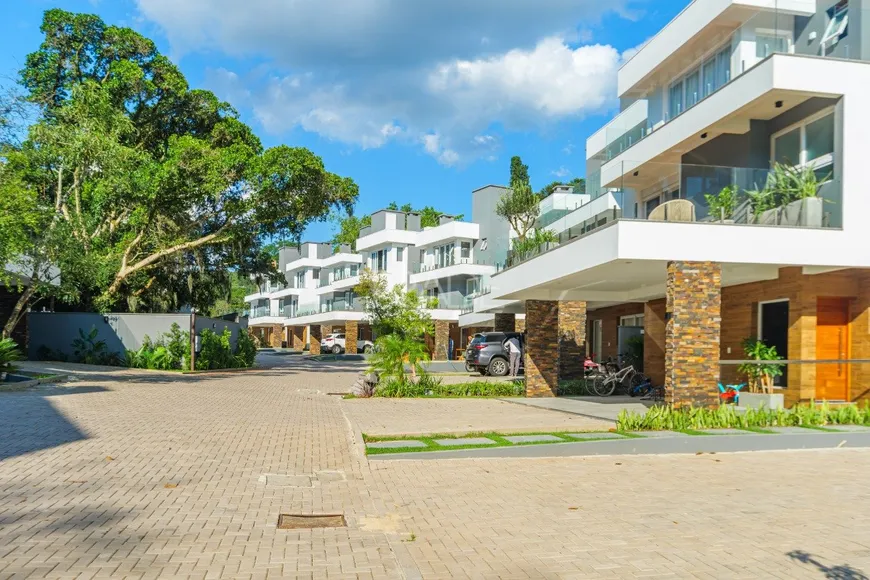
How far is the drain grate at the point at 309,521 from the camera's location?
22.3ft

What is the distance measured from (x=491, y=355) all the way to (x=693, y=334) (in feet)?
53.7

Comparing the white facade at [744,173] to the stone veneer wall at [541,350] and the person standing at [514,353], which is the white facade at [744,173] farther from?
the person standing at [514,353]

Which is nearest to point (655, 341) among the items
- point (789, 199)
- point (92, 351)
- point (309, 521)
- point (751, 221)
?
point (789, 199)

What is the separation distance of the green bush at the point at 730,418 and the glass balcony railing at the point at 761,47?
727 centimetres

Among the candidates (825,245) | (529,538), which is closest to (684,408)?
(825,245)

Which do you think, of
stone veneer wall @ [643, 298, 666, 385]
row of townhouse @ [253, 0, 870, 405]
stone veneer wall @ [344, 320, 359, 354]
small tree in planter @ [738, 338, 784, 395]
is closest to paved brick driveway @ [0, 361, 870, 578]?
row of townhouse @ [253, 0, 870, 405]

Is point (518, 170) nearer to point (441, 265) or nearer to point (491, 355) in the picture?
point (441, 265)

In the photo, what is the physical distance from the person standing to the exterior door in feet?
41.3

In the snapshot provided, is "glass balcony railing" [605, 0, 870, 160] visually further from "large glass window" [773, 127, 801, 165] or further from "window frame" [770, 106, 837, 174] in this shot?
"large glass window" [773, 127, 801, 165]

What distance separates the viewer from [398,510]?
7508 millimetres

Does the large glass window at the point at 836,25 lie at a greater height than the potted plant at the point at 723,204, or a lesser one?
greater

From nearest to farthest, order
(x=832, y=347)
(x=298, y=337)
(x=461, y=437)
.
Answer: (x=461, y=437), (x=832, y=347), (x=298, y=337)

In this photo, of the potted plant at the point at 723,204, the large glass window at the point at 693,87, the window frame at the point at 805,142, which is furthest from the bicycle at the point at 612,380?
the large glass window at the point at 693,87

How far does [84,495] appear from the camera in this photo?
7723mm
